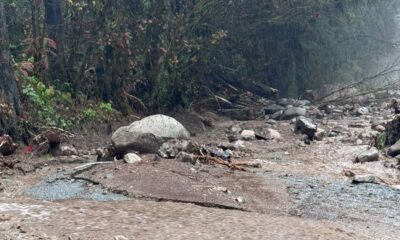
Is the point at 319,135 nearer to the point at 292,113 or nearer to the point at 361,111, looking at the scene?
the point at 292,113

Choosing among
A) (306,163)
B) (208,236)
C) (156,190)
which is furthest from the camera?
(306,163)

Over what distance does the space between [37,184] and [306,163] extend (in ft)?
10.4

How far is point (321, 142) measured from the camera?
351 inches

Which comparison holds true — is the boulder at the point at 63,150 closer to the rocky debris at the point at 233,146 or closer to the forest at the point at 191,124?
the forest at the point at 191,124

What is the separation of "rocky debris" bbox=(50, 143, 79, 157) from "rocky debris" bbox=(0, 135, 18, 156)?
44 cm

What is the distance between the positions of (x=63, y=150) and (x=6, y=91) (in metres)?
1.05

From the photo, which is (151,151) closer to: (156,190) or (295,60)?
(156,190)

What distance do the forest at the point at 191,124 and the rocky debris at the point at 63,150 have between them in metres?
0.02

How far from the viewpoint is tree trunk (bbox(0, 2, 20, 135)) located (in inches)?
285

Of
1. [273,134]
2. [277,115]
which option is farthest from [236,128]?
[277,115]

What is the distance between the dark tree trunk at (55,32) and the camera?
29.6ft

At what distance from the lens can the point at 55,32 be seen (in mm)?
9102

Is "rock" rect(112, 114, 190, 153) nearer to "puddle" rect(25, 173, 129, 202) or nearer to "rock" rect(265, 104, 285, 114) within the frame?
"puddle" rect(25, 173, 129, 202)

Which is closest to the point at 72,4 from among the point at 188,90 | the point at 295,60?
the point at 188,90
